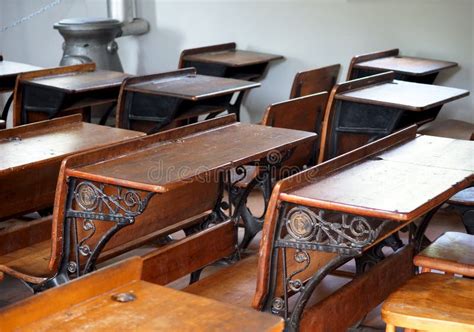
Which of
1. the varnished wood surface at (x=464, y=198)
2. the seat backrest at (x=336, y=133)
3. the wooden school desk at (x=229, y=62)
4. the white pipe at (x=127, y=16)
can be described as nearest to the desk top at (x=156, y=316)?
the varnished wood surface at (x=464, y=198)

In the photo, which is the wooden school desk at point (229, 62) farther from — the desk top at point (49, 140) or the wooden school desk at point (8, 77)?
the desk top at point (49, 140)

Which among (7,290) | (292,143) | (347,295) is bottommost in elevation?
(7,290)

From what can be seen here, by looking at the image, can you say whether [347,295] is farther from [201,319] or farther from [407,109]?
[407,109]

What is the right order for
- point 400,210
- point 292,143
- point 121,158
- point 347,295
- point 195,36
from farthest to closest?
point 195,36, point 292,143, point 121,158, point 347,295, point 400,210

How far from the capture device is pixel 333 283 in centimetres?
318

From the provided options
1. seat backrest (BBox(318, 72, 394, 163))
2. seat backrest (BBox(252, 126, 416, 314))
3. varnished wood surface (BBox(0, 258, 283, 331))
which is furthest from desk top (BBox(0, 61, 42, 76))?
varnished wood surface (BBox(0, 258, 283, 331))

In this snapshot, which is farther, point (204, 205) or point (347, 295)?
point (204, 205)

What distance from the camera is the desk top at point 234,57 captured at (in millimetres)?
6422

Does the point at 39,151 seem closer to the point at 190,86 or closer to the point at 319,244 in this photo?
the point at 319,244

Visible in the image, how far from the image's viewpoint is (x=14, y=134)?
11.7 ft

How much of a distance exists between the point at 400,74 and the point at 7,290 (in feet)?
10.0

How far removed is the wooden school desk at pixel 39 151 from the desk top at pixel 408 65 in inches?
100.0

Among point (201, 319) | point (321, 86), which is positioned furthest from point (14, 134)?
point (321, 86)

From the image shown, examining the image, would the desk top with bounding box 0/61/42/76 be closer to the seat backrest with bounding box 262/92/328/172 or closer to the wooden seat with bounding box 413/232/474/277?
the seat backrest with bounding box 262/92/328/172
